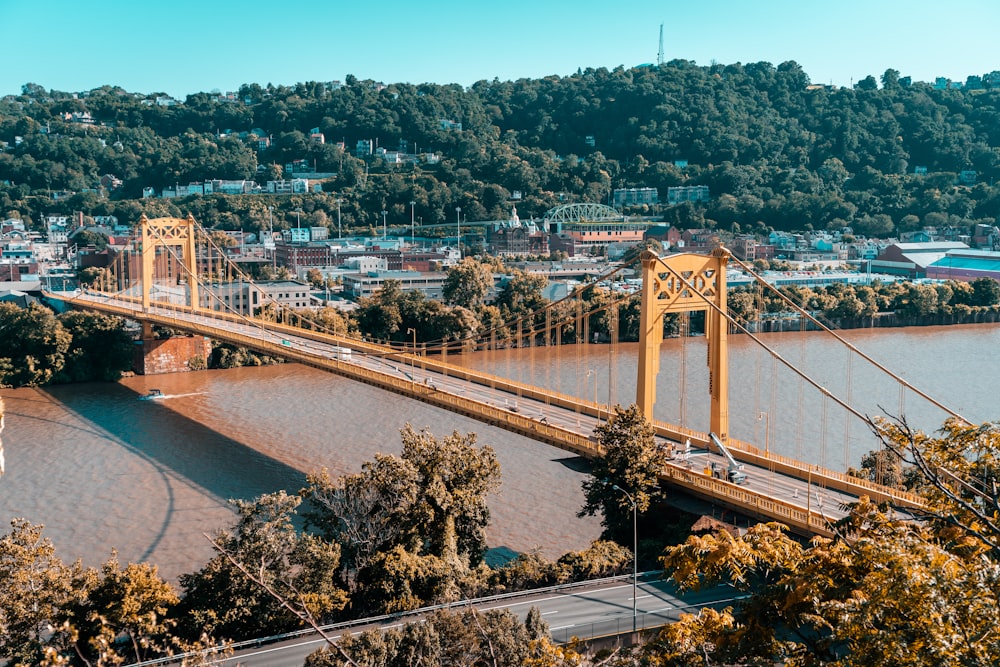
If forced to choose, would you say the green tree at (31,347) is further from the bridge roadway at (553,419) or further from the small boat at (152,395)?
the small boat at (152,395)

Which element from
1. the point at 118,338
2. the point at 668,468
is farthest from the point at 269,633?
the point at 118,338

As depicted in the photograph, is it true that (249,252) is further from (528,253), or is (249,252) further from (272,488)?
(272,488)

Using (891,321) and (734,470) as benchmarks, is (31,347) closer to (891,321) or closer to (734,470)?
(734,470)

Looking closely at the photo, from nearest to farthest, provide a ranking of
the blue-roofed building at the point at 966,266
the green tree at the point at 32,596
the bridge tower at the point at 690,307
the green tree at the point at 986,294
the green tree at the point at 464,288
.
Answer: the green tree at the point at 32,596 → the bridge tower at the point at 690,307 → the green tree at the point at 464,288 → the green tree at the point at 986,294 → the blue-roofed building at the point at 966,266

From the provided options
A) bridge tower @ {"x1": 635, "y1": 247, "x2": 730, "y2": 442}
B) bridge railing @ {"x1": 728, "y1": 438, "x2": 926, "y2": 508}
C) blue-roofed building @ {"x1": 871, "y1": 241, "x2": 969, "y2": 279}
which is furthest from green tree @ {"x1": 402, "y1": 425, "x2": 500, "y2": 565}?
blue-roofed building @ {"x1": 871, "y1": 241, "x2": 969, "y2": 279}

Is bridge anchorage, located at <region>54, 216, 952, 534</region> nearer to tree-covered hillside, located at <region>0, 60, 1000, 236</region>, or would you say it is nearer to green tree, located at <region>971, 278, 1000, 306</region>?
green tree, located at <region>971, 278, 1000, 306</region>

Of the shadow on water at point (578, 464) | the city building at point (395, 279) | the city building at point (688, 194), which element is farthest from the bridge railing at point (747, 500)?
the city building at point (688, 194)

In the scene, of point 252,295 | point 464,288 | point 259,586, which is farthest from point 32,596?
point 464,288
